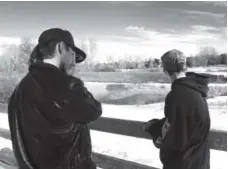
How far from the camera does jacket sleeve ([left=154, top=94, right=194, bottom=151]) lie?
1482 mm

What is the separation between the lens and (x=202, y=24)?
184 centimetres

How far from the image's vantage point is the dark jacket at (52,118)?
148cm

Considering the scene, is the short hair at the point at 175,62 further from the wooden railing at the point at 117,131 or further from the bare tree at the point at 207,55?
the wooden railing at the point at 117,131

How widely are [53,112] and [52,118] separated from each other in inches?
1.2

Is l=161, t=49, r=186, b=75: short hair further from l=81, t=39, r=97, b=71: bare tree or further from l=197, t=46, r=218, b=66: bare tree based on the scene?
l=81, t=39, r=97, b=71: bare tree

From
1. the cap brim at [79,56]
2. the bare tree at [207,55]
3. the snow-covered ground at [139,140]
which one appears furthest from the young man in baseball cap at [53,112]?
the bare tree at [207,55]

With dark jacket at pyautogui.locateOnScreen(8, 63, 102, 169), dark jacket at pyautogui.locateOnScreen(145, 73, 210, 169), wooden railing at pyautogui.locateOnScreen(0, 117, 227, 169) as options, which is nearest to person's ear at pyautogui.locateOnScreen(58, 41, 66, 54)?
Result: dark jacket at pyautogui.locateOnScreen(8, 63, 102, 169)

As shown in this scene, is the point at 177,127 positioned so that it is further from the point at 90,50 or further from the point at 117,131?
the point at 90,50

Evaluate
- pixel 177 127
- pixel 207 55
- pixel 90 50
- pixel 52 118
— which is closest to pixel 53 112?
pixel 52 118

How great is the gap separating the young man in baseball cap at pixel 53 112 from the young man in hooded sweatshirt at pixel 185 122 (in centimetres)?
37

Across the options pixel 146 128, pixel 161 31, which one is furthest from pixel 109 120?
pixel 161 31

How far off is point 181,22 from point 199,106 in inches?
24.4

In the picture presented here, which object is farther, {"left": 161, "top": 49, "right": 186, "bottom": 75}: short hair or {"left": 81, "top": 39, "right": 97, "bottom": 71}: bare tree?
{"left": 81, "top": 39, "right": 97, "bottom": 71}: bare tree

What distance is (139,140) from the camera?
2008 mm
